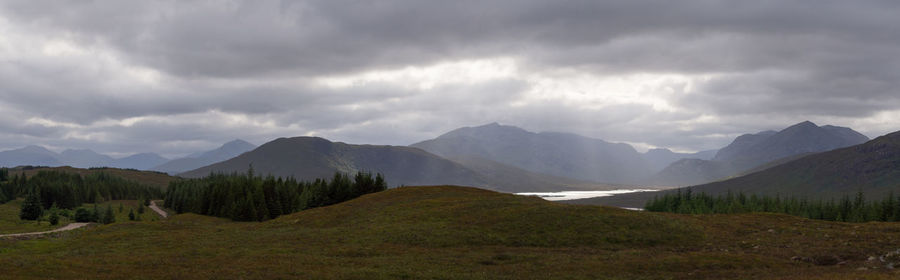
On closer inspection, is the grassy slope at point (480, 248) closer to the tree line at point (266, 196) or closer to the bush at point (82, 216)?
the tree line at point (266, 196)

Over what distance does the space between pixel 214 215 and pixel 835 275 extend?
126229 mm

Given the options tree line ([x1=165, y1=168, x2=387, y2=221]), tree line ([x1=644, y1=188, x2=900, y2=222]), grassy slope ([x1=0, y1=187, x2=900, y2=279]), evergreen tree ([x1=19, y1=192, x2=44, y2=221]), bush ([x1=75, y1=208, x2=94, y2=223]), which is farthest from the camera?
tree line ([x1=644, y1=188, x2=900, y2=222])

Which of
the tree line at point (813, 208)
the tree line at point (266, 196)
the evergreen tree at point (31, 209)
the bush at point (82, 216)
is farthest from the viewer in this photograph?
the tree line at point (813, 208)

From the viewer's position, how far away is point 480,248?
58.5 meters

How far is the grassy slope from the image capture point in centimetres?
4297

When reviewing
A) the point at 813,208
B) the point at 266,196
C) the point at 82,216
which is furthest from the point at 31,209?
the point at 813,208

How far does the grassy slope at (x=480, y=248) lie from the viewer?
43.0m

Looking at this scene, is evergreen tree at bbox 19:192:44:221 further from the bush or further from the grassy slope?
the grassy slope

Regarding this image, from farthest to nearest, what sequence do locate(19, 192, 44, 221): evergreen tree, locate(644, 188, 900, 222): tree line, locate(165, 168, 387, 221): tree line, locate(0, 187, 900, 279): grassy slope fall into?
1. locate(644, 188, 900, 222): tree line
2. locate(19, 192, 44, 221): evergreen tree
3. locate(165, 168, 387, 221): tree line
4. locate(0, 187, 900, 279): grassy slope

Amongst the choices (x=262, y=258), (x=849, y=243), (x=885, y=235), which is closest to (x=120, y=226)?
(x=262, y=258)

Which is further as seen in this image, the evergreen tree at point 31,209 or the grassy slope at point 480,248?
the evergreen tree at point 31,209

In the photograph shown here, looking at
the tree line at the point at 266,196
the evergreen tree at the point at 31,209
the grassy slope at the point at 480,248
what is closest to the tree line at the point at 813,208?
the grassy slope at the point at 480,248

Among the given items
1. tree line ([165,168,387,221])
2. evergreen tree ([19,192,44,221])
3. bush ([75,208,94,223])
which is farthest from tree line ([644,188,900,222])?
evergreen tree ([19,192,44,221])

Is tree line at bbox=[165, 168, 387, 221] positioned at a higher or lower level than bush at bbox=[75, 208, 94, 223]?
higher
